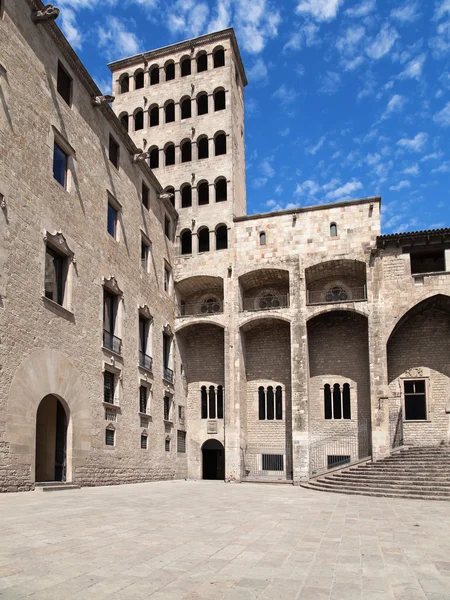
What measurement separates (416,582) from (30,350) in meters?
13.0

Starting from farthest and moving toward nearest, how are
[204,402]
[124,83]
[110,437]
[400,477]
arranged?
[124,83] < [204,402] < [110,437] < [400,477]

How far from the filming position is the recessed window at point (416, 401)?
94.3 feet

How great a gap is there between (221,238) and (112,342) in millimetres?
12263

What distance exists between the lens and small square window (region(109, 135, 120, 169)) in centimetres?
2405

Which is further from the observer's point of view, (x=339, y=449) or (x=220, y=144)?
(x=220, y=144)

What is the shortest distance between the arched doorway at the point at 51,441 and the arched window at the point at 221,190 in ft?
58.0

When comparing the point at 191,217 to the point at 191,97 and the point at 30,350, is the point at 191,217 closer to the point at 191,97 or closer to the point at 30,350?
the point at 191,97

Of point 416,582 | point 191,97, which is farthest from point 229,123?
point 416,582

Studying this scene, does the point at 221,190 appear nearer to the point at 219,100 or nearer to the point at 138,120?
the point at 219,100

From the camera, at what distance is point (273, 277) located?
105 feet

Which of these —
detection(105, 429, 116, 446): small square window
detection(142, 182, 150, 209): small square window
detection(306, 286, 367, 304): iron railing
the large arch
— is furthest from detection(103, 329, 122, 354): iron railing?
detection(306, 286, 367, 304): iron railing

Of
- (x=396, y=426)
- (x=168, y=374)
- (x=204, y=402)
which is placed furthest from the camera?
(x=204, y=402)

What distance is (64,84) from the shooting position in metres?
20.3

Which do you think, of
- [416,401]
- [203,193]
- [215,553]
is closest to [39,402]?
[215,553]
